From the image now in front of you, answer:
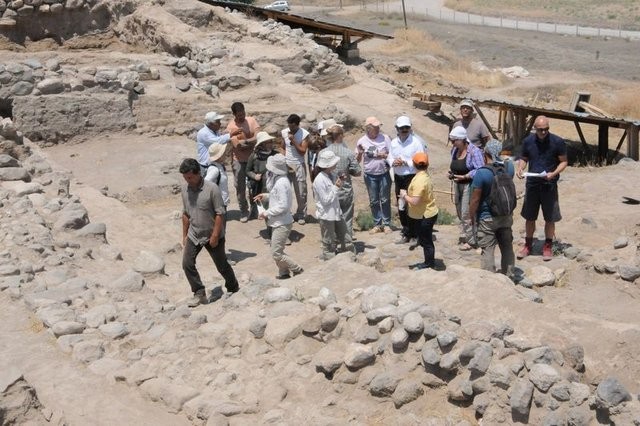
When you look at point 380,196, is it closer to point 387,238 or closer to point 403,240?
point 387,238

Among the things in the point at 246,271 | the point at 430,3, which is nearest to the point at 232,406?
the point at 246,271

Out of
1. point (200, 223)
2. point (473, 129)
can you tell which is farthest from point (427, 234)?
point (200, 223)

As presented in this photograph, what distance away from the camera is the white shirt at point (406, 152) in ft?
32.6

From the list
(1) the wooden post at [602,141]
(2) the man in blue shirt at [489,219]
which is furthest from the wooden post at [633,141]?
(2) the man in blue shirt at [489,219]

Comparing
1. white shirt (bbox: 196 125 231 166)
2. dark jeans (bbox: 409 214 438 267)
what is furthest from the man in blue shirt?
white shirt (bbox: 196 125 231 166)

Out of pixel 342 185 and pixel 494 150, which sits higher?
pixel 494 150

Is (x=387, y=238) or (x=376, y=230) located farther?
(x=376, y=230)

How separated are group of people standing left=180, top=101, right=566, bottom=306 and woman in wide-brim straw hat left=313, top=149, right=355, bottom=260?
11 mm

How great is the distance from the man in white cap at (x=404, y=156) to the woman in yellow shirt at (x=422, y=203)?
1096mm

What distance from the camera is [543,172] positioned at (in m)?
9.24

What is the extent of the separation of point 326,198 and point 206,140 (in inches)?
99.8

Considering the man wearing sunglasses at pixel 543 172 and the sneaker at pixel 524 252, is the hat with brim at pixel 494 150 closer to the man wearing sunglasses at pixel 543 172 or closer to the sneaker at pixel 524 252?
the man wearing sunglasses at pixel 543 172

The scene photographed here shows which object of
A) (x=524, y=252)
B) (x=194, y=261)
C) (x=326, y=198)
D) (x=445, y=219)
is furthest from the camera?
(x=445, y=219)

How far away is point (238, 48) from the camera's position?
63.5ft
